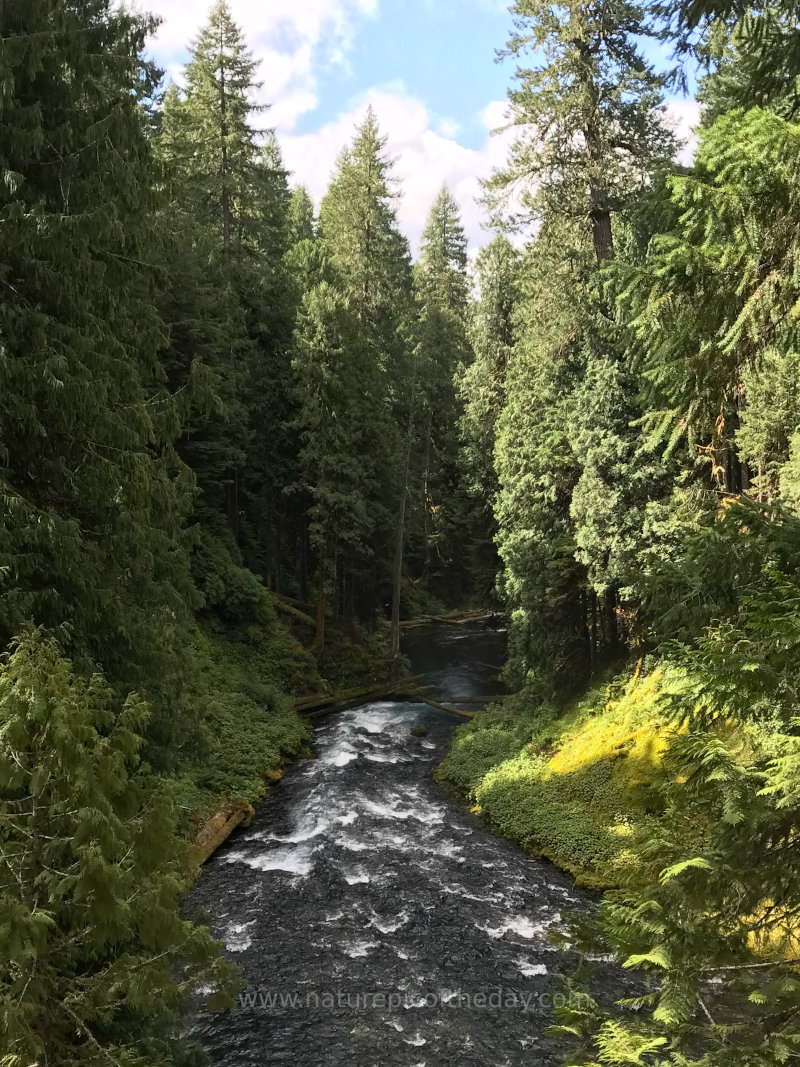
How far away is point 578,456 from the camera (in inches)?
730

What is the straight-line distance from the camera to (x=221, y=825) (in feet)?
52.0

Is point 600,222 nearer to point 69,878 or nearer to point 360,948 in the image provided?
point 360,948

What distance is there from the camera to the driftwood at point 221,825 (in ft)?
48.8

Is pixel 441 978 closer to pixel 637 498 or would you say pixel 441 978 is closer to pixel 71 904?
pixel 71 904

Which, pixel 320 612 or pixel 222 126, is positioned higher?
pixel 222 126

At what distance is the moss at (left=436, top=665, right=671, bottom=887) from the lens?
47.6 feet

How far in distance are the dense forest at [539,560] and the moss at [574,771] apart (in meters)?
0.09

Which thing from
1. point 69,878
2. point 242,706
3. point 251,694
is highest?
point 69,878

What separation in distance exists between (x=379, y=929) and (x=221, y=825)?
17.4ft

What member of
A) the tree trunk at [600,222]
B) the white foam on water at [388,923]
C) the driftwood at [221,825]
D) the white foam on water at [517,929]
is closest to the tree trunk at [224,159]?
the tree trunk at [600,222]

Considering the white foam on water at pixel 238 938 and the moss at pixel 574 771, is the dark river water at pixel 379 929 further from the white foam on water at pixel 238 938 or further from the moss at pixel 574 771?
the moss at pixel 574 771

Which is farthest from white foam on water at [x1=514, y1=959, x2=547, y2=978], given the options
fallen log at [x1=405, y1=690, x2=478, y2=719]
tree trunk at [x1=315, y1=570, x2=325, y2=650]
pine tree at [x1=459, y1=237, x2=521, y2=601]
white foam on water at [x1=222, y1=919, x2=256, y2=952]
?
pine tree at [x1=459, y1=237, x2=521, y2=601]

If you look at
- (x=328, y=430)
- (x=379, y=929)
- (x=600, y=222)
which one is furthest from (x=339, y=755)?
(x=600, y=222)

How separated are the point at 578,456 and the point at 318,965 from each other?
512 inches
